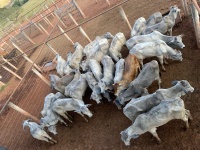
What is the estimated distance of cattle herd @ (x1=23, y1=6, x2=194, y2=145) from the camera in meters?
5.86

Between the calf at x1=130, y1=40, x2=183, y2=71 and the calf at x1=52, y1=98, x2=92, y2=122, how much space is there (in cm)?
276

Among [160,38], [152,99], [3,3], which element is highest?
[3,3]

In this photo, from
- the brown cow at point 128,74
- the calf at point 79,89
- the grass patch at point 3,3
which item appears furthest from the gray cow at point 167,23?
the grass patch at point 3,3

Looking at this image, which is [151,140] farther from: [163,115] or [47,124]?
[47,124]

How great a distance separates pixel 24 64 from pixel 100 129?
10353 mm

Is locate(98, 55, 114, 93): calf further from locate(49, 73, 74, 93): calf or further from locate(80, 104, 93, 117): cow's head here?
locate(49, 73, 74, 93): calf

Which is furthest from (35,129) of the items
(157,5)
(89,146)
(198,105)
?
(157,5)

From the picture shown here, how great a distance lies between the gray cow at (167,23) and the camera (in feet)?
28.0

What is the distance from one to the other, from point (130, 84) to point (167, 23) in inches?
125

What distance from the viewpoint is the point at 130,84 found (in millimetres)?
7242

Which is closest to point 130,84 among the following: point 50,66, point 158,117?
point 158,117

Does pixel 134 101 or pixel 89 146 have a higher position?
pixel 134 101

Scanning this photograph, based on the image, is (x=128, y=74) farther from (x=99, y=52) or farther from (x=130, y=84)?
(x=99, y=52)

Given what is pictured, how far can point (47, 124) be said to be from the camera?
26.9ft
